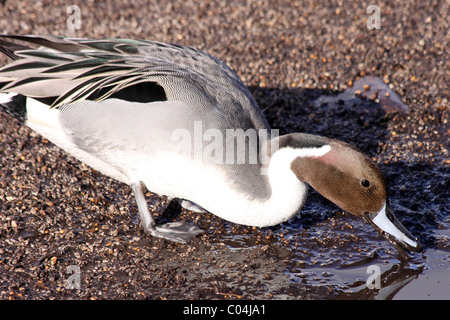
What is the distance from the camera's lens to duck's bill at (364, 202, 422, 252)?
3668mm

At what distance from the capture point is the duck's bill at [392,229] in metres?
3.67

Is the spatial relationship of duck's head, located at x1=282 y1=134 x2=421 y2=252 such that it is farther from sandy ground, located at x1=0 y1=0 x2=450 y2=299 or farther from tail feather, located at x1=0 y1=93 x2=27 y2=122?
tail feather, located at x1=0 y1=93 x2=27 y2=122

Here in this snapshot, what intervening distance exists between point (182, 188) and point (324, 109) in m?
2.13

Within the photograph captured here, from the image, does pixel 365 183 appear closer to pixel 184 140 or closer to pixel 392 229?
pixel 392 229

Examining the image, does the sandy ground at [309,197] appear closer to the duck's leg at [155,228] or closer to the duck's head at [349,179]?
the duck's leg at [155,228]

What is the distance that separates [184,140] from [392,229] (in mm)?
1397

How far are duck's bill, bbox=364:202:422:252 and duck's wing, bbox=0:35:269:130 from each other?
3.15 ft

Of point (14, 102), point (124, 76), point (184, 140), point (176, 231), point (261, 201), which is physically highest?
point (124, 76)

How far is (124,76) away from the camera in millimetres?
4000

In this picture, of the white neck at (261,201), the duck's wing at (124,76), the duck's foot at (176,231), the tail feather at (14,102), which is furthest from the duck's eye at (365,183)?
the tail feather at (14,102)

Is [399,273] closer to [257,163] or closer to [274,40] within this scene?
[257,163]

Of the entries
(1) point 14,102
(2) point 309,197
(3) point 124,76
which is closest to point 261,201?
(2) point 309,197

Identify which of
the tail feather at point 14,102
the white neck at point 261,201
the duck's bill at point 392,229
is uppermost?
the tail feather at point 14,102
